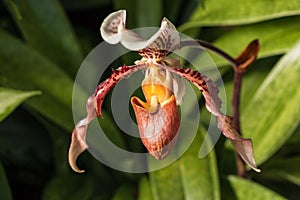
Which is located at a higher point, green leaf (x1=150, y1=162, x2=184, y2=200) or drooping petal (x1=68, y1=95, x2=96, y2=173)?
drooping petal (x1=68, y1=95, x2=96, y2=173)

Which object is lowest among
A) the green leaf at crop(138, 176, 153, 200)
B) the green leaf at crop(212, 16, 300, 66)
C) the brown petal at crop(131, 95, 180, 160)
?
the green leaf at crop(138, 176, 153, 200)

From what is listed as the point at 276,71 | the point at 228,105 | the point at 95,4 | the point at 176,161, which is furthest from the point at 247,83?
the point at 95,4

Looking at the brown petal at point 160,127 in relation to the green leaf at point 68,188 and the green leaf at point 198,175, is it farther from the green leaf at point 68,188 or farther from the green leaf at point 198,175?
the green leaf at point 68,188

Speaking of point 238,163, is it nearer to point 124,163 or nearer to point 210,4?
point 124,163

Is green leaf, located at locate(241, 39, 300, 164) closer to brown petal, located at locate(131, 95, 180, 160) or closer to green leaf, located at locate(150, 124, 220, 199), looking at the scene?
green leaf, located at locate(150, 124, 220, 199)

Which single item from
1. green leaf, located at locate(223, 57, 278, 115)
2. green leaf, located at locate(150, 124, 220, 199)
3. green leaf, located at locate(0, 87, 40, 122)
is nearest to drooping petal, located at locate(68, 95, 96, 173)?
green leaf, located at locate(0, 87, 40, 122)
